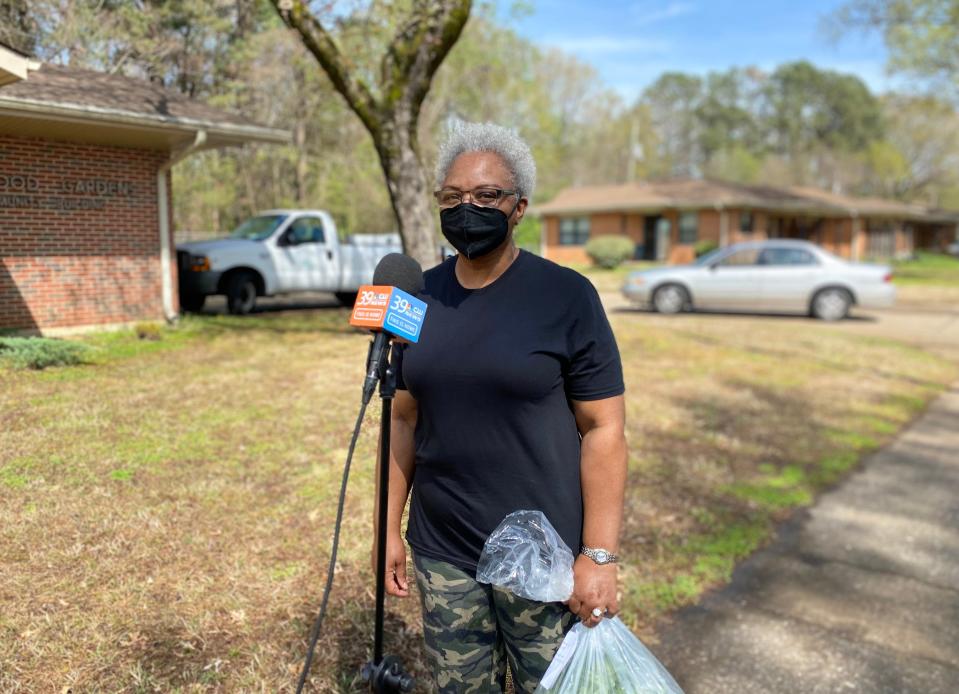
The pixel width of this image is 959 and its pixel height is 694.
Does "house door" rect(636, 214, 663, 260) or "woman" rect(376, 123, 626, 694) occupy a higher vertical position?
"house door" rect(636, 214, 663, 260)

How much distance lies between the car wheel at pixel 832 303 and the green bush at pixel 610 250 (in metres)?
14.9

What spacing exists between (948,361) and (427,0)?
8568 mm

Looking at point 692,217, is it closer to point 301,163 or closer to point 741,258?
point 301,163

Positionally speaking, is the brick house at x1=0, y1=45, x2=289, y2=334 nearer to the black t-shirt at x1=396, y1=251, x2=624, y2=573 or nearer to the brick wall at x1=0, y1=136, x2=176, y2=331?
the brick wall at x1=0, y1=136, x2=176, y2=331

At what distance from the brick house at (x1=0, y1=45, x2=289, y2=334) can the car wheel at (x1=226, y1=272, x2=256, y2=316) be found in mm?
1885

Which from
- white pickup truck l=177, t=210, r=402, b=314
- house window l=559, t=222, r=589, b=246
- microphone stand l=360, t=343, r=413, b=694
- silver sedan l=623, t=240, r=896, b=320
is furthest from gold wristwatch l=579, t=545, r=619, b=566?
house window l=559, t=222, r=589, b=246

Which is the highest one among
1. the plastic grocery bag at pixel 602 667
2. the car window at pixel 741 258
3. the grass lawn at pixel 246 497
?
the car window at pixel 741 258

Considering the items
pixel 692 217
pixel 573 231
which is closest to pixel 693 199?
pixel 692 217

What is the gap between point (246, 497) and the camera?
13.8ft

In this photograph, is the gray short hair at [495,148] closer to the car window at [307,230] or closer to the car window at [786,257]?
the car window at [307,230]

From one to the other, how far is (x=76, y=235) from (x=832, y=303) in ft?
41.3

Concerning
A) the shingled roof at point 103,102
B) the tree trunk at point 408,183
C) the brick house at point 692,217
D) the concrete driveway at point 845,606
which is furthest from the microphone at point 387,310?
the brick house at point 692,217

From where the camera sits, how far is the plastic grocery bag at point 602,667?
1.77 meters

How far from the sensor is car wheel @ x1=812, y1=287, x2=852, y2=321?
14.1m
